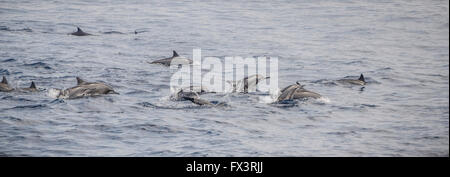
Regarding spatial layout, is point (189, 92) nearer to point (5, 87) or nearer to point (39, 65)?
A: point (5, 87)

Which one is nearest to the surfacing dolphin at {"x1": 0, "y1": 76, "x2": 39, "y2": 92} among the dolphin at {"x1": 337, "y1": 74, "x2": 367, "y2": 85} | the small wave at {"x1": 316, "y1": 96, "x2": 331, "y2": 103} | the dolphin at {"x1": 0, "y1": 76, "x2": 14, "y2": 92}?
the dolphin at {"x1": 0, "y1": 76, "x2": 14, "y2": 92}

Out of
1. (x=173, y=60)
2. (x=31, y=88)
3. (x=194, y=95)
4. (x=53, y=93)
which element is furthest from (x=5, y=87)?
(x=173, y=60)

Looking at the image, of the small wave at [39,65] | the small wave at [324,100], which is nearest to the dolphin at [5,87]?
the small wave at [39,65]

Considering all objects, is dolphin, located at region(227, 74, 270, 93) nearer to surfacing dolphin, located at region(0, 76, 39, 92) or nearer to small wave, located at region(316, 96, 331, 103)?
small wave, located at region(316, 96, 331, 103)

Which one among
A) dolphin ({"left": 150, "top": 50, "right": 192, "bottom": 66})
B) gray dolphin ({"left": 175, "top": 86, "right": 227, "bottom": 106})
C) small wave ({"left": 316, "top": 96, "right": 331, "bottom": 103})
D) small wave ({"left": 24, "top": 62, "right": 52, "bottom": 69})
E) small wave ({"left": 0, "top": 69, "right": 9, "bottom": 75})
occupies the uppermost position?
dolphin ({"left": 150, "top": 50, "right": 192, "bottom": 66})

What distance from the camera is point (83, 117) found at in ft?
59.0

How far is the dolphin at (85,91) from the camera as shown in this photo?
2000cm

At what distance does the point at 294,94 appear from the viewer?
19844 mm

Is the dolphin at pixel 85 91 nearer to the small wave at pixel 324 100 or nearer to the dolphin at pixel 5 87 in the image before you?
the dolphin at pixel 5 87

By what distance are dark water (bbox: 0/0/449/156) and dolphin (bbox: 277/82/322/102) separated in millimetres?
450

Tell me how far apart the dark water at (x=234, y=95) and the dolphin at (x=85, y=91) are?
17.6 inches

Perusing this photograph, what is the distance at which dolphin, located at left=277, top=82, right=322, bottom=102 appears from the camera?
19.7 meters
